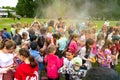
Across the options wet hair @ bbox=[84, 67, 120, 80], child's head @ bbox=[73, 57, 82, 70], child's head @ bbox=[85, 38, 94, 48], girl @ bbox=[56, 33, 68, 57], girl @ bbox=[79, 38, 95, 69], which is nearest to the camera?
wet hair @ bbox=[84, 67, 120, 80]

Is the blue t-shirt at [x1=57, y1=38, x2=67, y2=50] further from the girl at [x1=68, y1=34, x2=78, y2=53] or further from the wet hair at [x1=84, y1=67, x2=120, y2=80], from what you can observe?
the wet hair at [x1=84, y1=67, x2=120, y2=80]

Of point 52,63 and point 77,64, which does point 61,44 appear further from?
point 77,64

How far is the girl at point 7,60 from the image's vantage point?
6.32 m

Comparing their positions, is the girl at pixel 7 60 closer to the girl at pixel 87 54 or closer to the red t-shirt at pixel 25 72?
the red t-shirt at pixel 25 72

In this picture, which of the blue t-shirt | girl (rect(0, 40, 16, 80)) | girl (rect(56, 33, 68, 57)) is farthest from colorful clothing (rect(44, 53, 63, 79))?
the blue t-shirt

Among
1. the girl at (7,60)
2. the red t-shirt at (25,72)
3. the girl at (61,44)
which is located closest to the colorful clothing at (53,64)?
the girl at (7,60)

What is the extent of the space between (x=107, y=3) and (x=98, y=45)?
5876 centimetres

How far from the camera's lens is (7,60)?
644 cm

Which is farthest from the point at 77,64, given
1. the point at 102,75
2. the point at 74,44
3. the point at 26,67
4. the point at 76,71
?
the point at 102,75

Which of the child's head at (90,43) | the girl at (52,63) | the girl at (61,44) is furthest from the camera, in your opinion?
the girl at (61,44)

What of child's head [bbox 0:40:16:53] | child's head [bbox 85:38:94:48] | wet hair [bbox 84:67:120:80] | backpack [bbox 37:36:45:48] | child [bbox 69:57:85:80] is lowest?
child [bbox 69:57:85:80]

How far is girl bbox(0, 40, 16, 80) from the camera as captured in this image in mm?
6320

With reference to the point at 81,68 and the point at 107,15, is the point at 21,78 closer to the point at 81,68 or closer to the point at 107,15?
the point at 81,68

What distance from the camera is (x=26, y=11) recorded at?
69.4m
